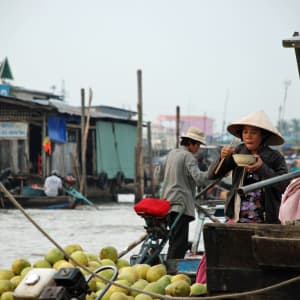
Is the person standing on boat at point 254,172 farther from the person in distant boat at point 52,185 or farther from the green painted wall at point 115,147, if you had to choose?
the green painted wall at point 115,147

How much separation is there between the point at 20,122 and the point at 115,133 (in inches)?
197

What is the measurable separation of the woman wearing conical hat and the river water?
5.28 metres

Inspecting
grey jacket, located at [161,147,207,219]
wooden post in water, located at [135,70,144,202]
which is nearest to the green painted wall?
wooden post in water, located at [135,70,144,202]

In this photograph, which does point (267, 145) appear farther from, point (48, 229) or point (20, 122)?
point (20, 122)

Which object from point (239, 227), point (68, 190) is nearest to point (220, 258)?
point (239, 227)

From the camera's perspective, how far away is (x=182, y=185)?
25.5 ft

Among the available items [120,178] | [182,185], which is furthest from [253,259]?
[120,178]

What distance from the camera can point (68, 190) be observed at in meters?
23.9

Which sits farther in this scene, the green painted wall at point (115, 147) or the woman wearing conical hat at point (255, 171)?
the green painted wall at point (115, 147)

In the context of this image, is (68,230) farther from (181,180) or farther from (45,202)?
(181,180)

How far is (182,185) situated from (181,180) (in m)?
0.05

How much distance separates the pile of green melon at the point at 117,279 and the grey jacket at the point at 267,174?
63 centimetres

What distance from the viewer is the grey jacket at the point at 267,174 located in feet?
18.2

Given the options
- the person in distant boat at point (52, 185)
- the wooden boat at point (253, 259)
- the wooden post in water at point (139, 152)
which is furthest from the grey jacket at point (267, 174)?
the wooden post in water at point (139, 152)
